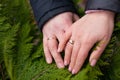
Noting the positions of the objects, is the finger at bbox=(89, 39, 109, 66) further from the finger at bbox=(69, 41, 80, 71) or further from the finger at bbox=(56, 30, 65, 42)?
the finger at bbox=(56, 30, 65, 42)

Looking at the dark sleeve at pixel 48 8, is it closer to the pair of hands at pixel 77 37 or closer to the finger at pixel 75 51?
the pair of hands at pixel 77 37

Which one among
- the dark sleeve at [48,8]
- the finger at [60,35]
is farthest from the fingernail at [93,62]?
the dark sleeve at [48,8]

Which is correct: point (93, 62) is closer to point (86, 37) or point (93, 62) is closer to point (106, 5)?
point (86, 37)

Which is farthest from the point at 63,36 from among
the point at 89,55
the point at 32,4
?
the point at 32,4

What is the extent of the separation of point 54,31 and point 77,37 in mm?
175

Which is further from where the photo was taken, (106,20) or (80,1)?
(80,1)

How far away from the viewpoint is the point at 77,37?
1724mm

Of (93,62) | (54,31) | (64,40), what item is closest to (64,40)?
(64,40)

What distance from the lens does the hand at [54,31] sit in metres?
1.79

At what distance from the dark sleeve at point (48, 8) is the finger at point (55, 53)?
14 cm

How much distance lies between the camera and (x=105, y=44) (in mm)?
1668

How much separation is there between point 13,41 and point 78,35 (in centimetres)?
37

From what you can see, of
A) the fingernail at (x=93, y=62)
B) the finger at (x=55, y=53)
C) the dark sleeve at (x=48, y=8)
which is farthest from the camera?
the dark sleeve at (x=48, y=8)

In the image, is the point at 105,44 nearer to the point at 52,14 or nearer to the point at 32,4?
the point at 52,14
